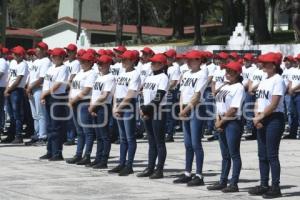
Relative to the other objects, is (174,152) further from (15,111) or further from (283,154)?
(15,111)

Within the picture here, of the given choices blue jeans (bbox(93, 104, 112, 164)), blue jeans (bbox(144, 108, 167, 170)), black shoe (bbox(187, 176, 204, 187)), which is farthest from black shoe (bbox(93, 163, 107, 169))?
black shoe (bbox(187, 176, 204, 187))

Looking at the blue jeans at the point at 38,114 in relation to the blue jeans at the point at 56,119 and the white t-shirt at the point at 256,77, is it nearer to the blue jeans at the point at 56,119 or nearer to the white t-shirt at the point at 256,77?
the blue jeans at the point at 56,119

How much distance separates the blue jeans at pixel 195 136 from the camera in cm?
1138

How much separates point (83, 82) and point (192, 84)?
2.47m

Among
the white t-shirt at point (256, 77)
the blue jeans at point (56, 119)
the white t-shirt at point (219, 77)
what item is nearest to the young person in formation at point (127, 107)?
the blue jeans at point (56, 119)

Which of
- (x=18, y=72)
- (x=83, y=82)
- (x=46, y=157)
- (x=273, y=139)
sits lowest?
(x=46, y=157)

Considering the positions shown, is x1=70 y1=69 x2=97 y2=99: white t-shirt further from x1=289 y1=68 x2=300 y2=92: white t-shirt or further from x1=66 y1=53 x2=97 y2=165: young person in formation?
x1=289 y1=68 x2=300 y2=92: white t-shirt

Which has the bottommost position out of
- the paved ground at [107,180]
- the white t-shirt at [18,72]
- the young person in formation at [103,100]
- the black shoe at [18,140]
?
the paved ground at [107,180]

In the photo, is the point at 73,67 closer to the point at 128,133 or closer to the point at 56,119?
the point at 56,119

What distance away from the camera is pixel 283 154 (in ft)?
50.8

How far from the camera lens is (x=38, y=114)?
16.8 meters

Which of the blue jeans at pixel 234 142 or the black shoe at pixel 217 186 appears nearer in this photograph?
the blue jeans at pixel 234 142

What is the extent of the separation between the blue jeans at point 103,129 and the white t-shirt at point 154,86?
3.51 feet

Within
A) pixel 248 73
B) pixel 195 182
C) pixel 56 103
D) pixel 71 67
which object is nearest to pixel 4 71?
pixel 71 67
